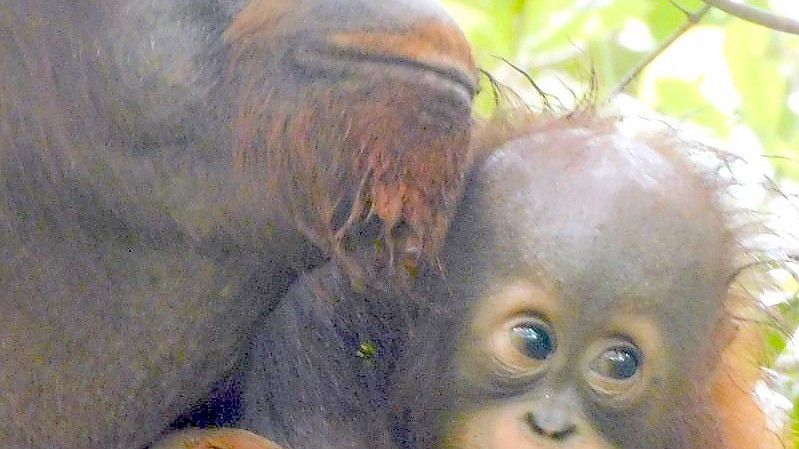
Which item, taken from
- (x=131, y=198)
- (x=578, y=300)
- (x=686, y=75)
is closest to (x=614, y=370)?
(x=578, y=300)

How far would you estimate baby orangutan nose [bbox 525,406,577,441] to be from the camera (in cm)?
169

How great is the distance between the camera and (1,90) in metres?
1.30

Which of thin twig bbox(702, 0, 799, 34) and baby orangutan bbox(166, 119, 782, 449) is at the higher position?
thin twig bbox(702, 0, 799, 34)

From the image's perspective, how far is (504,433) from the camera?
1.70 meters

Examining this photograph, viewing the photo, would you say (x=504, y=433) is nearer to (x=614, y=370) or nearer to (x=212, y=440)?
(x=614, y=370)

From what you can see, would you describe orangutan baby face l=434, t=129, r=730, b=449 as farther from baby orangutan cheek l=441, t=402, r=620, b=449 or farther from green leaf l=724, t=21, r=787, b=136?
green leaf l=724, t=21, r=787, b=136

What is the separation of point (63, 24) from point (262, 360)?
2.11 ft

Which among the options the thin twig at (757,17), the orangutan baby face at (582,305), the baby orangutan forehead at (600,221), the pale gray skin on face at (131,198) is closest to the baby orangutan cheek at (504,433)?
the orangutan baby face at (582,305)

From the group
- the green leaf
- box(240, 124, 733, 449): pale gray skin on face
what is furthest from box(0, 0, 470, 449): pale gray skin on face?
the green leaf

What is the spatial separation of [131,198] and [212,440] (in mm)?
389

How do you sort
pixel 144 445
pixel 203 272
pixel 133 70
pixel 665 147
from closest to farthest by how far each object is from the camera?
pixel 133 70, pixel 203 272, pixel 144 445, pixel 665 147

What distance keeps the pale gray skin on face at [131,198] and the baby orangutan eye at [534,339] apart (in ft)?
1.25

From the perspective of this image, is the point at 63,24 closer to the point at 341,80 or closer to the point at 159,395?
the point at 341,80

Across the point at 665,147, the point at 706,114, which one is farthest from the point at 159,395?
the point at 706,114
